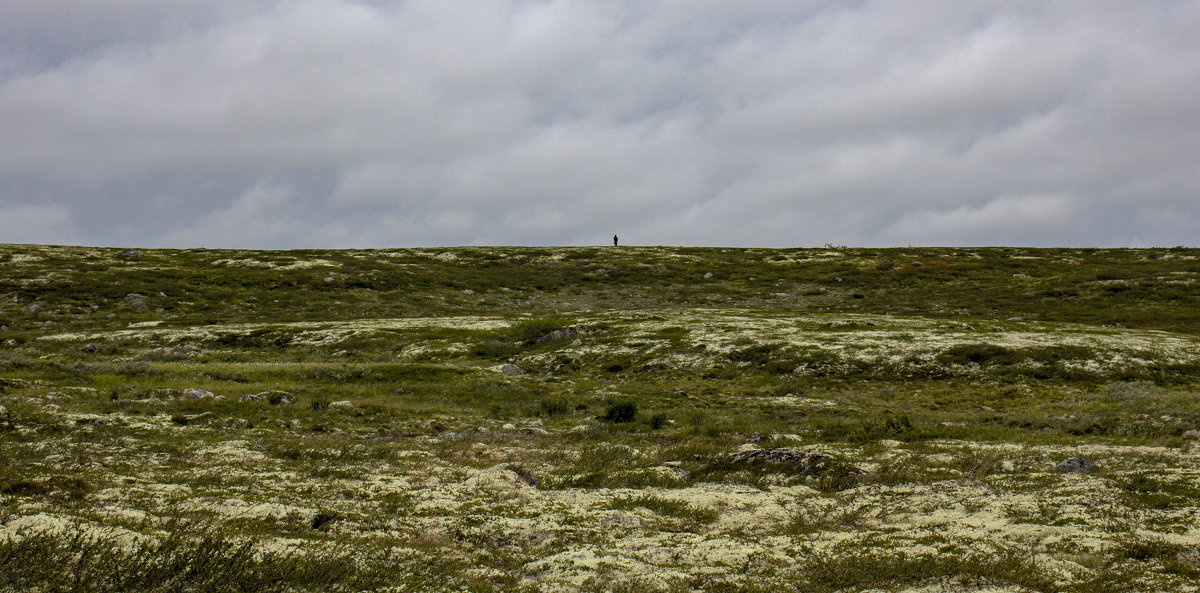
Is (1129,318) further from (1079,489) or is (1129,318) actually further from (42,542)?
(42,542)

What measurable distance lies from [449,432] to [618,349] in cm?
2538

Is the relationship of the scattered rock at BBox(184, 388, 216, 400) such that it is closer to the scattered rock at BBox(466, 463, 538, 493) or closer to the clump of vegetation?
the scattered rock at BBox(466, 463, 538, 493)

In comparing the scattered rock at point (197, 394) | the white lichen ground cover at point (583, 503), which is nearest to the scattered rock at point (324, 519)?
the white lichen ground cover at point (583, 503)

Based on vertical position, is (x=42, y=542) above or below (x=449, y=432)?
above

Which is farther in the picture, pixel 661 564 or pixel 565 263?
pixel 565 263

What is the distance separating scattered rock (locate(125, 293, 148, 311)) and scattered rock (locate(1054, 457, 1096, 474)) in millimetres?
77705

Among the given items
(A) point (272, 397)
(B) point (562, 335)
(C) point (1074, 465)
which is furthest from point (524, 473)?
(B) point (562, 335)

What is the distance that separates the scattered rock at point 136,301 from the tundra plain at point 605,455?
24.6 feet

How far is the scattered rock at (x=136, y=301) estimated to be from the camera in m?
70.5

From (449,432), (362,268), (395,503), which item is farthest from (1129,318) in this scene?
(362,268)

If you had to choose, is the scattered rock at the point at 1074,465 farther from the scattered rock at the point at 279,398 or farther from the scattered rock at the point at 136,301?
the scattered rock at the point at 136,301

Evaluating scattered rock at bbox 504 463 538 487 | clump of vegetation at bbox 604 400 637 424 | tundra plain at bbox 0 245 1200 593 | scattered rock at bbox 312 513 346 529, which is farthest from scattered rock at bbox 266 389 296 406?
scattered rock at bbox 312 513 346 529

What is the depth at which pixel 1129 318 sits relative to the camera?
61.7m

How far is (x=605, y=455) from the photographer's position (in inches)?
876
